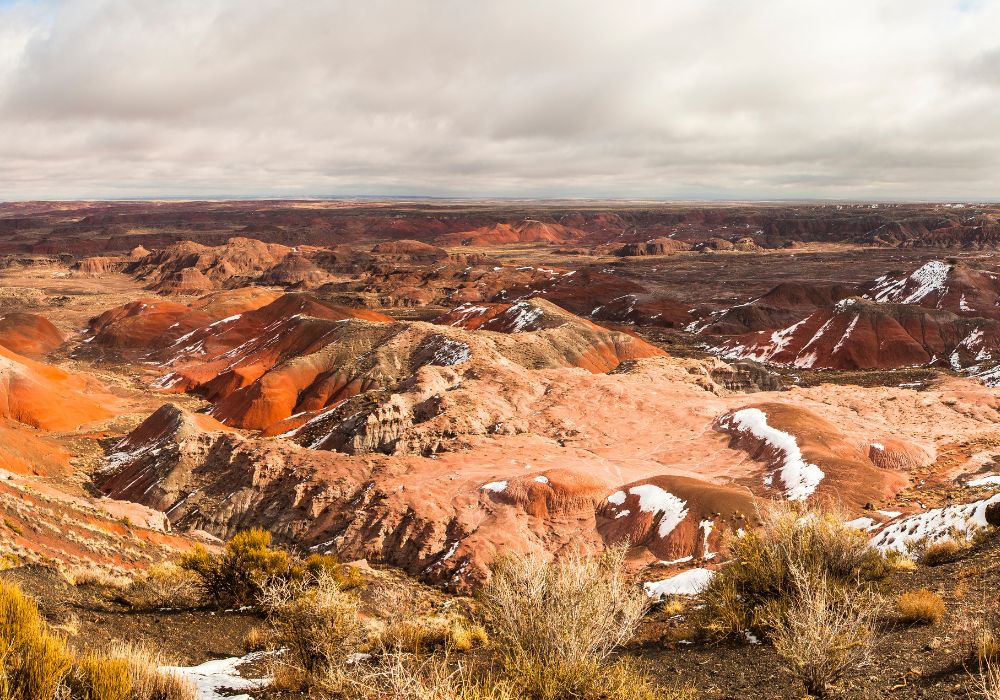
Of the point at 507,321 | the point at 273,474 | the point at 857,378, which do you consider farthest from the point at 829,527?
the point at 507,321

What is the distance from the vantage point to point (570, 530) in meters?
25.0

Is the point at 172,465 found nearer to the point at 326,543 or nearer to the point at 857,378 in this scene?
the point at 326,543

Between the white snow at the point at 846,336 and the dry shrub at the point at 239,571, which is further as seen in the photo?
the white snow at the point at 846,336

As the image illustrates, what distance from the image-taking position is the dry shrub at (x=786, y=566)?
9.65m

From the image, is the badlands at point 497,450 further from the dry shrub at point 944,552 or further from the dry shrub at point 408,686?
the dry shrub at point 408,686

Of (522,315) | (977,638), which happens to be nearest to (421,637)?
(977,638)

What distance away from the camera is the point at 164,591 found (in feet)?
38.1

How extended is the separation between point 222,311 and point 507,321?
43242 millimetres

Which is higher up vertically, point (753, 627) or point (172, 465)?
point (753, 627)

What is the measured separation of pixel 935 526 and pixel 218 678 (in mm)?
16228

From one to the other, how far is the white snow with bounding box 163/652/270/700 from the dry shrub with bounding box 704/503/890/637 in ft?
21.5

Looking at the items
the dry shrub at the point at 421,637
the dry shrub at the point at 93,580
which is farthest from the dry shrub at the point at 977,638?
the dry shrub at the point at 93,580

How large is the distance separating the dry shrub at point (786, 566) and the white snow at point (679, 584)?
575cm

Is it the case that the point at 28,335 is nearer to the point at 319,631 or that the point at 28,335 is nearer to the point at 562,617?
the point at 319,631
